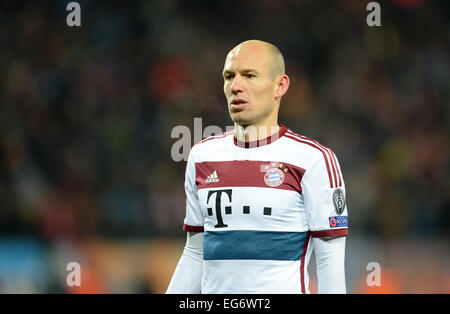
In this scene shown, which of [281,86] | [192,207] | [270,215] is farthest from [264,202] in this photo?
[281,86]

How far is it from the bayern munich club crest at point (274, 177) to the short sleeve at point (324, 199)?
10 cm

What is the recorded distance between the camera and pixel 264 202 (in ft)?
9.17

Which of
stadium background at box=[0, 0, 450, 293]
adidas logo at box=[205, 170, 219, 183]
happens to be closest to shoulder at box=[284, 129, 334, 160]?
adidas logo at box=[205, 170, 219, 183]

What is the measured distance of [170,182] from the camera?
777cm

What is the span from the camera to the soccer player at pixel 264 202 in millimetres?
2758

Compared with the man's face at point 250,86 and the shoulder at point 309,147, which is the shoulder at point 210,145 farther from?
the shoulder at point 309,147

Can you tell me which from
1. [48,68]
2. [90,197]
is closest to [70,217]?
[90,197]

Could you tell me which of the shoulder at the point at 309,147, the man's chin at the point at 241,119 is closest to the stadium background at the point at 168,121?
the shoulder at the point at 309,147

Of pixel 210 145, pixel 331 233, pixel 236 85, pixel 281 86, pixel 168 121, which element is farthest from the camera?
pixel 168 121

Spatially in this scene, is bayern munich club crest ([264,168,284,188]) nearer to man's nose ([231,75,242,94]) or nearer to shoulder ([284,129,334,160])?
shoulder ([284,129,334,160])

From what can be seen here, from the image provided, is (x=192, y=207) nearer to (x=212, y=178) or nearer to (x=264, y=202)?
(x=212, y=178)

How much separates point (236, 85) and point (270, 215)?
601 mm

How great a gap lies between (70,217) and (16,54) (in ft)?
10.4
